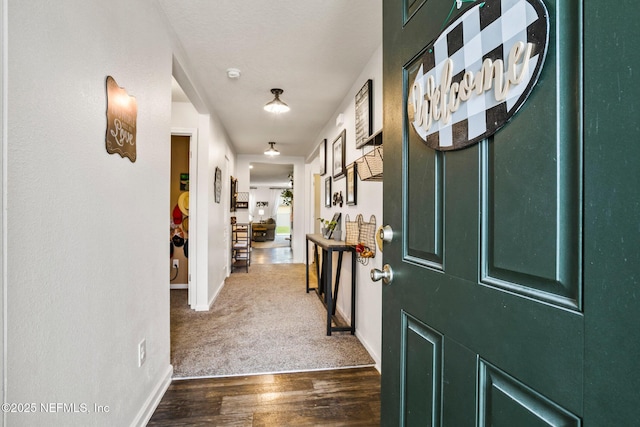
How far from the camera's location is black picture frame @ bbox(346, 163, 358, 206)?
2.90m

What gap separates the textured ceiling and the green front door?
1.28m

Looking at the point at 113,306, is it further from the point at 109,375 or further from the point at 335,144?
the point at 335,144

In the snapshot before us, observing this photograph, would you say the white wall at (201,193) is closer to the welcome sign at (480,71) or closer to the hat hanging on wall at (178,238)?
the hat hanging on wall at (178,238)

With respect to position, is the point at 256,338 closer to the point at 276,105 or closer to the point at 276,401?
the point at 276,401

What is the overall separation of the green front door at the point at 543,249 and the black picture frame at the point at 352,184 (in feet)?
6.51

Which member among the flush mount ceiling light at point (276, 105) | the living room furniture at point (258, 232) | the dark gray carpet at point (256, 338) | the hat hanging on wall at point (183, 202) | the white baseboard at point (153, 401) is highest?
the flush mount ceiling light at point (276, 105)

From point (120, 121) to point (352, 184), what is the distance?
2007 millimetres

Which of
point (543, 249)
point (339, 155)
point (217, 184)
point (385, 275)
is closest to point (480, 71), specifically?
point (543, 249)

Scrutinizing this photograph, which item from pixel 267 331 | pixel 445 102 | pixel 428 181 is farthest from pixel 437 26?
pixel 267 331

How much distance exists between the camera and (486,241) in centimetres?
67

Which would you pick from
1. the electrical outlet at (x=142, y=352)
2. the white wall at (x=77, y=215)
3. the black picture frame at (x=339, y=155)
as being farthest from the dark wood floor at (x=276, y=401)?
the black picture frame at (x=339, y=155)

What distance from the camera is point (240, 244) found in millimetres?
5996

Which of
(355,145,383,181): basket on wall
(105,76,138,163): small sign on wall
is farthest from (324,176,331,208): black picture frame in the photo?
(105,76,138,163): small sign on wall

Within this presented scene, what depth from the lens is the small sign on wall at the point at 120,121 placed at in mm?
1284
